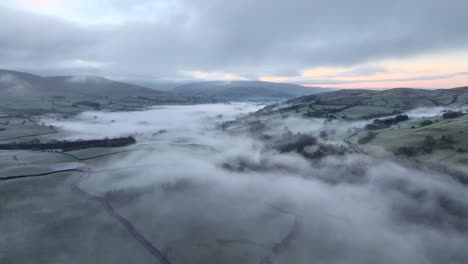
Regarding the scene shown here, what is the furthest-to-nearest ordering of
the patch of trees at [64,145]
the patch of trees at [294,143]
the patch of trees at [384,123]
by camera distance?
the patch of trees at [384,123] → the patch of trees at [64,145] → the patch of trees at [294,143]

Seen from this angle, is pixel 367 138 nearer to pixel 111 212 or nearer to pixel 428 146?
pixel 428 146

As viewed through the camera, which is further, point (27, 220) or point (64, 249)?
point (27, 220)

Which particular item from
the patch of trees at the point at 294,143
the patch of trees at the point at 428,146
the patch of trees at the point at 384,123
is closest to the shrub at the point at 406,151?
the patch of trees at the point at 428,146

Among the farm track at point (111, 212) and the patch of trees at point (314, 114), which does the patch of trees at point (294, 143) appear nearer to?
the patch of trees at point (314, 114)

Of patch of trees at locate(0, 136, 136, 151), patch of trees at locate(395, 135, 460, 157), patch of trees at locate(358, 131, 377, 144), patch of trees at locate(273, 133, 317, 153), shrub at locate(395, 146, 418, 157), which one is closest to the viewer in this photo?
patch of trees at locate(395, 135, 460, 157)

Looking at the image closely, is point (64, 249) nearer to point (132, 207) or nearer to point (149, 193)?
point (132, 207)

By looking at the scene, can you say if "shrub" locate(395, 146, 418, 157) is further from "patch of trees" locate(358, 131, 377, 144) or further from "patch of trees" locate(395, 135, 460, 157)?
"patch of trees" locate(358, 131, 377, 144)

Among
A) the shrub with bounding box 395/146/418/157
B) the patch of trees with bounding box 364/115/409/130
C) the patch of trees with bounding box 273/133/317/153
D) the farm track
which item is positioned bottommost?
the farm track

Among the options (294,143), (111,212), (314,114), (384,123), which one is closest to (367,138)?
(294,143)

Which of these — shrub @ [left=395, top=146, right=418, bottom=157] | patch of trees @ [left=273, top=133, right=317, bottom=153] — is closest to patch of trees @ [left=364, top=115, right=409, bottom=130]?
patch of trees @ [left=273, top=133, right=317, bottom=153]

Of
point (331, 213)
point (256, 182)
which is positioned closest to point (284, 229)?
point (331, 213)

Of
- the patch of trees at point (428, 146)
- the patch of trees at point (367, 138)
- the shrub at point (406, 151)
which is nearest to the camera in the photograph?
the patch of trees at point (428, 146)
